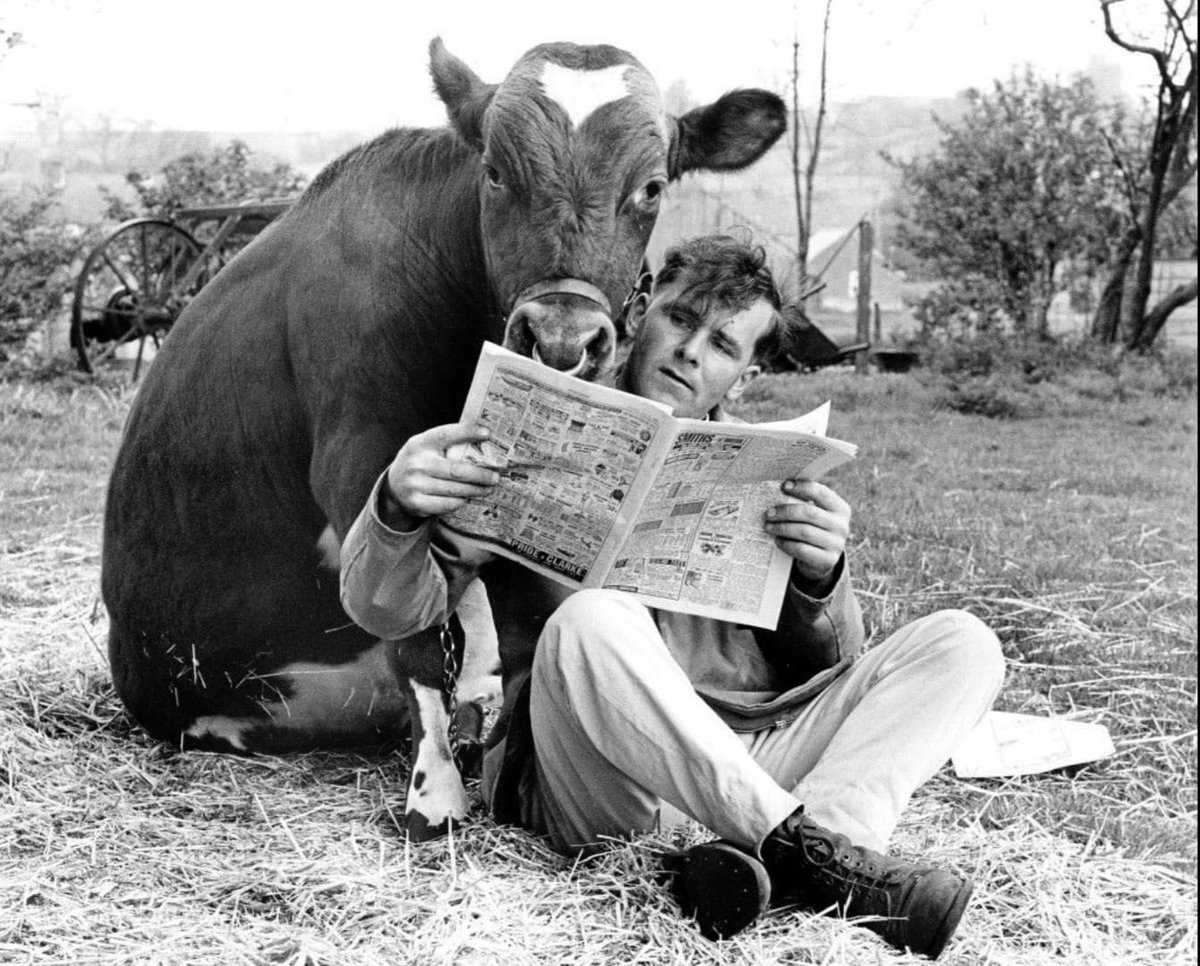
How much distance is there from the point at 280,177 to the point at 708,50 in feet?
8.79

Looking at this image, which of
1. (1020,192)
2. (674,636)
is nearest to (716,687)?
(674,636)

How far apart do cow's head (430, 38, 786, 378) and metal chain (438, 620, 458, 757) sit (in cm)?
70

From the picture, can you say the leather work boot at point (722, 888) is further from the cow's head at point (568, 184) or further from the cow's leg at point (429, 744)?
the cow's head at point (568, 184)

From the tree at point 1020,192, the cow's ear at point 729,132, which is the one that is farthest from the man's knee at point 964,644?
the tree at point 1020,192

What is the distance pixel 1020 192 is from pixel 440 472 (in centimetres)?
1100

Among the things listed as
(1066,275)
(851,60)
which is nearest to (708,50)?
(851,60)

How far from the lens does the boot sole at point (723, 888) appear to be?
2.16m

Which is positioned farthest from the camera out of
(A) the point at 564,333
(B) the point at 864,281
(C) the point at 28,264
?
(B) the point at 864,281

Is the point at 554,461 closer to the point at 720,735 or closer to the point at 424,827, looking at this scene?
the point at 720,735

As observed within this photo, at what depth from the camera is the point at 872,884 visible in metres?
2.22

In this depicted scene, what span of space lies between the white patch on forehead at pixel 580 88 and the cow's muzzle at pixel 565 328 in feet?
1.39

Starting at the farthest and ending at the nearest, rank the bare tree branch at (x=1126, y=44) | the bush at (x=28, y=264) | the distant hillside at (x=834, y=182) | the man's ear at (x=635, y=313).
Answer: the bare tree branch at (x=1126, y=44), the distant hillside at (x=834, y=182), the bush at (x=28, y=264), the man's ear at (x=635, y=313)

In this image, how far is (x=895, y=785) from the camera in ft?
7.84

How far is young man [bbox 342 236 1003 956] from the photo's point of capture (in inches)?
86.7
